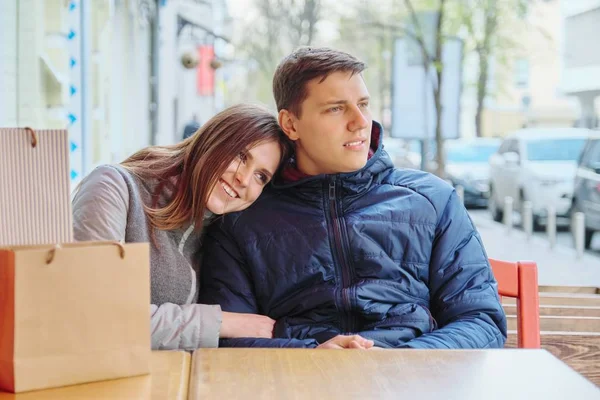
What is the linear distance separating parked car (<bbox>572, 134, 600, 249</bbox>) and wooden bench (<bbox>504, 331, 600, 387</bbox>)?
869 centimetres

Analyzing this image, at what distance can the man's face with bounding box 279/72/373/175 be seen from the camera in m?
2.81

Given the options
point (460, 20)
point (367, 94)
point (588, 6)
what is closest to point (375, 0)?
point (460, 20)

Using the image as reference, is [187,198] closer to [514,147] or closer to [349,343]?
[349,343]

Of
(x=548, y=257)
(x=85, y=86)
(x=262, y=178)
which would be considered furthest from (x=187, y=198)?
(x=548, y=257)

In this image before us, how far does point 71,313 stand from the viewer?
1.64m

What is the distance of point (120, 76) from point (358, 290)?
29.0ft

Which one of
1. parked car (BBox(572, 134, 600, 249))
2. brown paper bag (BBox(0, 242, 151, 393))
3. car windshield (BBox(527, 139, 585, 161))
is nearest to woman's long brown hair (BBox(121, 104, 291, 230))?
brown paper bag (BBox(0, 242, 151, 393))

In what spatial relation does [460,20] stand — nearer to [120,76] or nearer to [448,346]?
[120,76]

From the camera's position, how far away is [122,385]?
5.57 feet

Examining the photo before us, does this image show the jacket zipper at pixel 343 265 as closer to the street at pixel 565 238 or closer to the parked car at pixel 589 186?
the parked car at pixel 589 186

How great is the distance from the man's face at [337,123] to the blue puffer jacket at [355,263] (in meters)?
0.07

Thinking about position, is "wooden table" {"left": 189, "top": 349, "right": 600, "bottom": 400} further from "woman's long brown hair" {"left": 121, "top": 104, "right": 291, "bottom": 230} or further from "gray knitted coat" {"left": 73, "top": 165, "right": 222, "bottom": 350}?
"woman's long brown hair" {"left": 121, "top": 104, "right": 291, "bottom": 230}

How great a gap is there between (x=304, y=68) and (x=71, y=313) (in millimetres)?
1480

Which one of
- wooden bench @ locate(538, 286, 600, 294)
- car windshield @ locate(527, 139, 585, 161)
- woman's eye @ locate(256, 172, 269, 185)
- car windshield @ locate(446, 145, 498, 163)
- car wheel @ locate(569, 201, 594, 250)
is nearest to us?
woman's eye @ locate(256, 172, 269, 185)
